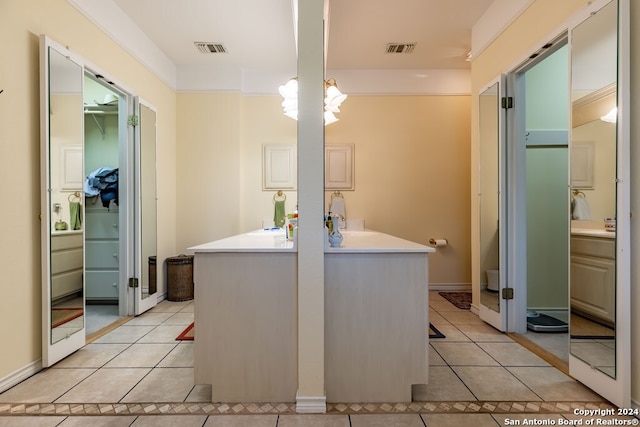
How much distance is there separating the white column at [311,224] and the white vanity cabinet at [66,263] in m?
1.73

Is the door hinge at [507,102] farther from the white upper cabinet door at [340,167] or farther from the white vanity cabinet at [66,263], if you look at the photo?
the white vanity cabinet at [66,263]

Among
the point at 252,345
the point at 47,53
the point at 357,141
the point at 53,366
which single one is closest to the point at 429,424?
the point at 252,345

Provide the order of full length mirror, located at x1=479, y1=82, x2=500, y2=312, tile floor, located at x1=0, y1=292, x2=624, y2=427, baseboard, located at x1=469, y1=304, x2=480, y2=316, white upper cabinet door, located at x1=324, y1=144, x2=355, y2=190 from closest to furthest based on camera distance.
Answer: tile floor, located at x1=0, y1=292, x2=624, y2=427 < full length mirror, located at x1=479, y1=82, x2=500, y2=312 < baseboard, located at x1=469, y1=304, x2=480, y2=316 < white upper cabinet door, located at x1=324, y1=144, x2=355, y2=190

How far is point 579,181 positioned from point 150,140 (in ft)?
12.3

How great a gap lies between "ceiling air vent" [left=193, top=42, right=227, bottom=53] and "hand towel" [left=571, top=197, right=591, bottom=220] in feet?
11.8

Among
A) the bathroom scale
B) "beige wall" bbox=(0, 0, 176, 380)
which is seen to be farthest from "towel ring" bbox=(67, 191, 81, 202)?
the bathroom scale

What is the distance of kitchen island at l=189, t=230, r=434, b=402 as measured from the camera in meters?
1.70

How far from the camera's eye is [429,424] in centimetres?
155

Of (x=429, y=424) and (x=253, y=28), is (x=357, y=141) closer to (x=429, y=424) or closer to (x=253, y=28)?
(x=253, y=28)

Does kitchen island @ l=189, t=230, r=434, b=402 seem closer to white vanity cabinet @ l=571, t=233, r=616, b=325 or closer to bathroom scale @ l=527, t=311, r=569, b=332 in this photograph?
white vanity cabinet @ l=571, t=233, r=616, b=325

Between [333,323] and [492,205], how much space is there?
199cm

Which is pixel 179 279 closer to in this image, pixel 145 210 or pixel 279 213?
pixel 145 210

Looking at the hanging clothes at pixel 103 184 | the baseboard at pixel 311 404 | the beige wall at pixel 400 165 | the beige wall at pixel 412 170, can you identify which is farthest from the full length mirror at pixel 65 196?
the beige wall at pixel 412 170

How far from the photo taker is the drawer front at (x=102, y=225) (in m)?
3.54
